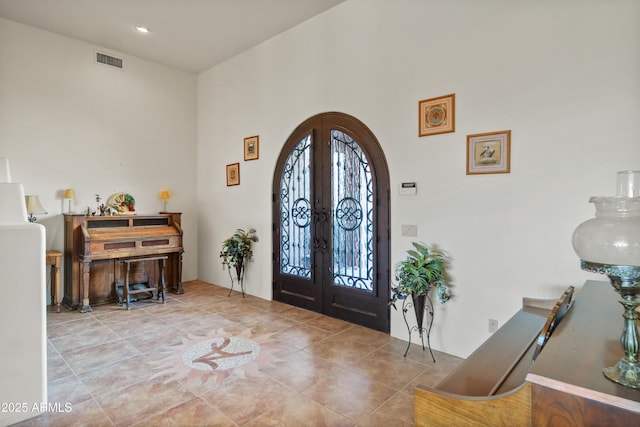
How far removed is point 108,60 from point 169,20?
1.56 m

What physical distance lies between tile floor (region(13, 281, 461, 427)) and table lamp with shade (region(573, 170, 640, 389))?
1558 millimetres

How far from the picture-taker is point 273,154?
4.87 m

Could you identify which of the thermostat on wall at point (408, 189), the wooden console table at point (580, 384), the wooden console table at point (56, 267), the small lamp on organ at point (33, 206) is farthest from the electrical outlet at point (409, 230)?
the small lamp on organ at point (33, 206)

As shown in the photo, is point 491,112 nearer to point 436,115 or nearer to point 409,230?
point 436,115

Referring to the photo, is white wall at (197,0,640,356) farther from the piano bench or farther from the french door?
the piano bench

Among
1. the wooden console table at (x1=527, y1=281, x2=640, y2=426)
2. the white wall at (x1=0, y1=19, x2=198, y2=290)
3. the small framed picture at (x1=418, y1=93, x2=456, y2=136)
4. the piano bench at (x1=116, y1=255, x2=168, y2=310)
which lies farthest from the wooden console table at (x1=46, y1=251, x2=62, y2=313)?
the wooden console table at (x1=527, y1=281, x2=640, y2=426)

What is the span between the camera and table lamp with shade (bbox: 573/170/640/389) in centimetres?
89

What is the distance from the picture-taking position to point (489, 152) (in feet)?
9.71

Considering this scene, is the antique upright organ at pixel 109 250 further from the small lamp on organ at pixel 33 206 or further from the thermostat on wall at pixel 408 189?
the thermostat on wall at pixel 408 189

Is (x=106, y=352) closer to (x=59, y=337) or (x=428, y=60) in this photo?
(x=59, y=337)

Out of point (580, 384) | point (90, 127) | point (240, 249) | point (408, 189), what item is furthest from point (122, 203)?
point (580, 384)

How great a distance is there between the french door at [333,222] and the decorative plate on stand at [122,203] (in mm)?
2429

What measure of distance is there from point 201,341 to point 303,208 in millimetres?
1969

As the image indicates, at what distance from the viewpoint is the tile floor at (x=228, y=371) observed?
224cm
